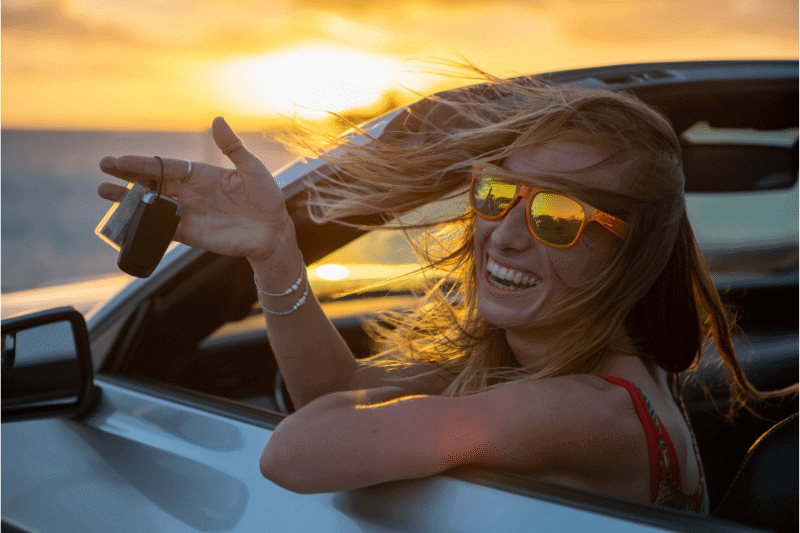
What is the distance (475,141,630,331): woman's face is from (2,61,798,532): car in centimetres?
34

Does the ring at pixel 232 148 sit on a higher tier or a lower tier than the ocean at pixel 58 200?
higher

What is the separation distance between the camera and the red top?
1.34 metres

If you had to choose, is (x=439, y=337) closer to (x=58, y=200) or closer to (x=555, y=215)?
(x=555, y=215)

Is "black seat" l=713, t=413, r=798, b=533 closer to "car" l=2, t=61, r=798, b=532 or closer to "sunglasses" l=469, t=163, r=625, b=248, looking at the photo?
"car" l=2, t=61, r=798, b=532

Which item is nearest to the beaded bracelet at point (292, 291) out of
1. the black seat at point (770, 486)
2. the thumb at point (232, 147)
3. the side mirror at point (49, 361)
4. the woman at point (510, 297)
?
the woman at point (510, 297)

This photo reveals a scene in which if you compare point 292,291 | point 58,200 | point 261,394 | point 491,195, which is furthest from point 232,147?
point 58,200

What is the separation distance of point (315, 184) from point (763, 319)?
2014mm

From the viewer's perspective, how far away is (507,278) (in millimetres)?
1576

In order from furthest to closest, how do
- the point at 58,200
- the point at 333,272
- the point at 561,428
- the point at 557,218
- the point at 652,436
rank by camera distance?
the point at 58,200 → the point at 333,272 → the point at 557,218 → the point at 652,436 → the point at 561,428

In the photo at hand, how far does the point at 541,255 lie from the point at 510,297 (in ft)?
0.37

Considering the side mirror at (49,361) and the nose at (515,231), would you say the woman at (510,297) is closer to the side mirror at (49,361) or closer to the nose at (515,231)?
the nose at (515,231)

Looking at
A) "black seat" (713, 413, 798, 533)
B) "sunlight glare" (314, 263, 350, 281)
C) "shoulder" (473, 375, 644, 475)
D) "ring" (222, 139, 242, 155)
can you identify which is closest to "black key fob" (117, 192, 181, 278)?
"ring" (222, 139, 242, 155)

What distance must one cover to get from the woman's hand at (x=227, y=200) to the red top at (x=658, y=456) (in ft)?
2.66

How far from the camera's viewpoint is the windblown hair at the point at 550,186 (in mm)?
1562
